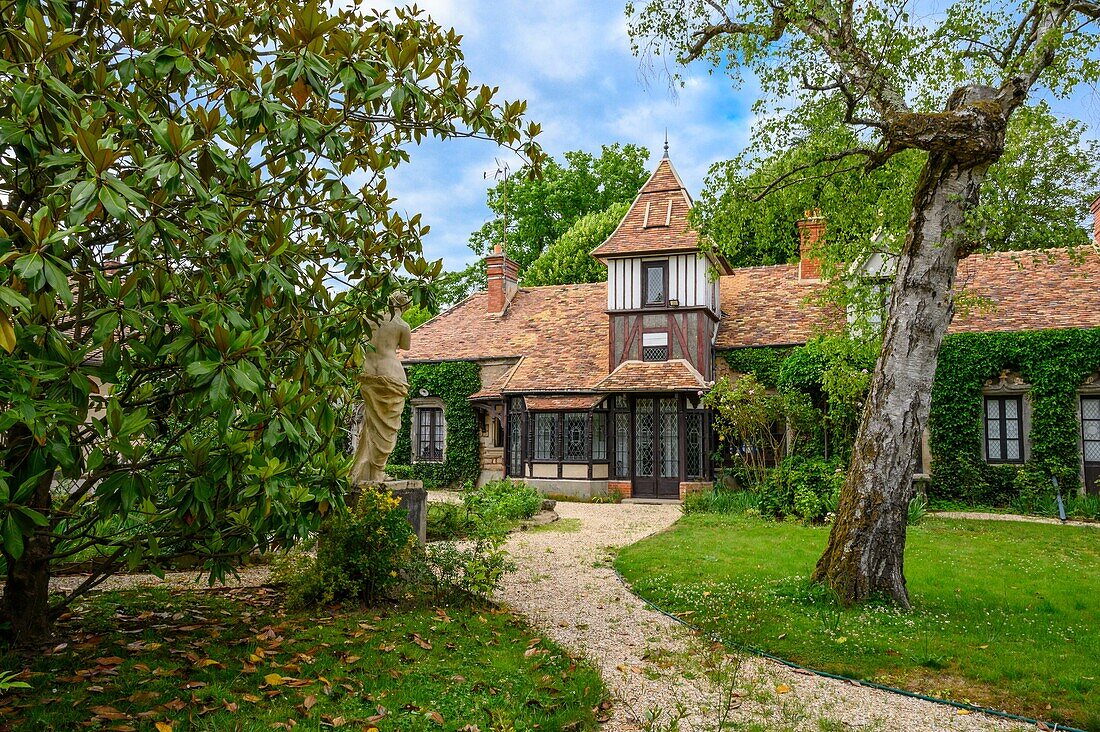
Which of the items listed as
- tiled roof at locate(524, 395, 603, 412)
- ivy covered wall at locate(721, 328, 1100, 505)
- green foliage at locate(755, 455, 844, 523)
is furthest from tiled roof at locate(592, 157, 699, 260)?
green foliage at locate(755, 455, 844, 523)

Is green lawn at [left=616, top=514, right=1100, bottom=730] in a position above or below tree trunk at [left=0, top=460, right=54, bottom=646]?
below

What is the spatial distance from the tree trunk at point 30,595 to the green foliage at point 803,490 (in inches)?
463

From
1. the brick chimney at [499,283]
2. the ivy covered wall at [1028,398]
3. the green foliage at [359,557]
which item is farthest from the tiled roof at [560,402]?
the green foliage at [359,557]

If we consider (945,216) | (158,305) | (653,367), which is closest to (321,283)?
(158,305)

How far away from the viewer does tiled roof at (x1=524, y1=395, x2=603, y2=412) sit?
18859mm

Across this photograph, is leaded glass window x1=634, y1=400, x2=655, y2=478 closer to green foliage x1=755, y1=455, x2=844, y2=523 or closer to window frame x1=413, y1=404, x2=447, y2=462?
green foliage x1=755, y1=455, x2=844, y2=523

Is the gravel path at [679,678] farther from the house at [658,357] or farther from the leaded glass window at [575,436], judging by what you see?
the leaded glass window at [575,436]

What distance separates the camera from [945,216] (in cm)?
689

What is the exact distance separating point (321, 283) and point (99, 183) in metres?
2.22

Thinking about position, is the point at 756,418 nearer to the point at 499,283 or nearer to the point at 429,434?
the point at 429,434

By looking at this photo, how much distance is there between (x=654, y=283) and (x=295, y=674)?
15.7 metres

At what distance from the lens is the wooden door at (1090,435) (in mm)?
15393

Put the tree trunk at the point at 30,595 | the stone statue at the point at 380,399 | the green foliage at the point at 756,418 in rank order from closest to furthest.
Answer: the tree trunk at the point at 30,595 → the stone statue at the point at 380,399 → the green foliage at the point at 756,418

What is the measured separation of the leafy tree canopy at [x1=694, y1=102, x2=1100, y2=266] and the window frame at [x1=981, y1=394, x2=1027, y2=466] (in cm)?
702
